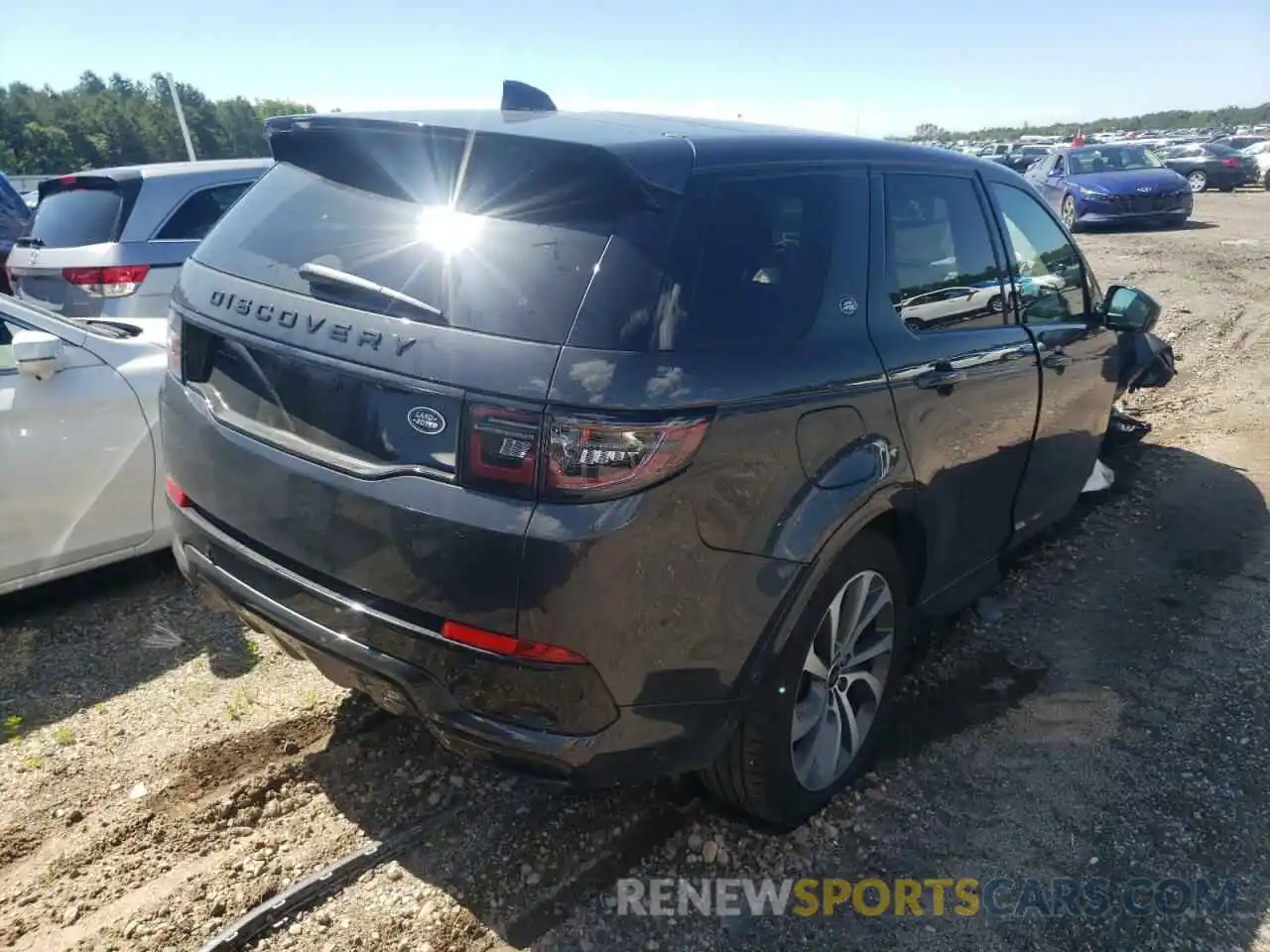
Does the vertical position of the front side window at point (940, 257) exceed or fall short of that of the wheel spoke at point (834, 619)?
it exceeds it

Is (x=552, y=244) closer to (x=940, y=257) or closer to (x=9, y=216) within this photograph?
(x=940, y=257)

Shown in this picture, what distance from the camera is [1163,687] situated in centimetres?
357

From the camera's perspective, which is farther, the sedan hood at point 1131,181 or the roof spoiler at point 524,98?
the sedan hood at point 1131,181

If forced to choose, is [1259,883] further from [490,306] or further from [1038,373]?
[490,306]

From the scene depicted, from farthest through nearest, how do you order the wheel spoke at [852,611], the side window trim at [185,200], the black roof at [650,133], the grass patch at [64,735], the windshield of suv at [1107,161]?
the windshield of suv at [1107,161], the side window trim at [185,200], the grass patch at [64,735], the wheel spoke at [852,611], the black roof at [650,133]

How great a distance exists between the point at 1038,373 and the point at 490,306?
2.39 m

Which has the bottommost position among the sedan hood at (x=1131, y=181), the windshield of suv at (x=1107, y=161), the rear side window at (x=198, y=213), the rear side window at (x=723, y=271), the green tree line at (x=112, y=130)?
the green tree line at (x=112, y=130)

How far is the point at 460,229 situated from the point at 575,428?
619 millimetres

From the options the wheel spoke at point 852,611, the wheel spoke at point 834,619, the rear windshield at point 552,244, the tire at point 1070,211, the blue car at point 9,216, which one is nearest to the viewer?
the rear windshield at point 552,244

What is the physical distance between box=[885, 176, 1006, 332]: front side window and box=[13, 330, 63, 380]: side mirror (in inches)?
123

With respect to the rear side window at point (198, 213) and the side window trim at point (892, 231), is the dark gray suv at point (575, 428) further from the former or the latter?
the rear side window at point (198, 213)

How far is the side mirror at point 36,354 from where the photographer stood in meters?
3.57

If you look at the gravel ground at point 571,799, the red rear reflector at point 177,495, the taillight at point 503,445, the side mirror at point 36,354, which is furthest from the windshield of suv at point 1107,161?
the taillight at point 503,445

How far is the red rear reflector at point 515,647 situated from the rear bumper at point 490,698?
2cm
